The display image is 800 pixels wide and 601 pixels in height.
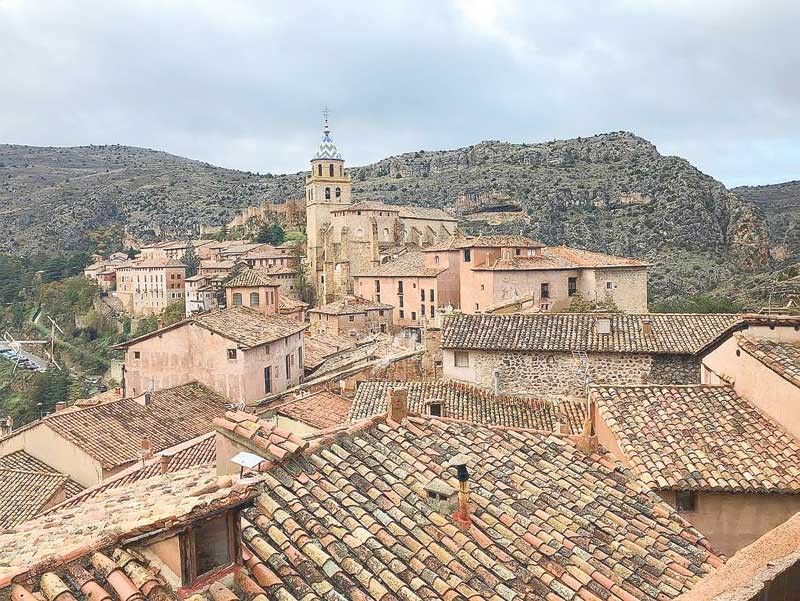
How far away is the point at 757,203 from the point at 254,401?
88635 mm

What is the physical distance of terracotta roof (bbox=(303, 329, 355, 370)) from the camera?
98.7 feet

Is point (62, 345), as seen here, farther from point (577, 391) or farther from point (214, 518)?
point (214, 518)

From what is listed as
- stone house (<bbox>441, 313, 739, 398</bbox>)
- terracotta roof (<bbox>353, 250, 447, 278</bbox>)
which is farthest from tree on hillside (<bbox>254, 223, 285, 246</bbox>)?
stone house (<bbox>441, 313, 739, 398</bbox>)

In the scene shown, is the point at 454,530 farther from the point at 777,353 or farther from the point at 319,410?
the point at 319,410

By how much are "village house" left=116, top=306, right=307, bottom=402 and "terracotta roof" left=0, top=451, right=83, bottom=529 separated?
A: 6.62 metres

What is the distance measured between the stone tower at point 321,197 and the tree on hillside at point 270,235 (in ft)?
76.6

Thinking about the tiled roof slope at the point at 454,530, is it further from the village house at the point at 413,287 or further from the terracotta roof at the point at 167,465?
the village house at the point at 413,287

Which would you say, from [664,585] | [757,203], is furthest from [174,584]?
[757,203]

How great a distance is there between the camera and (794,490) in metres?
7.38

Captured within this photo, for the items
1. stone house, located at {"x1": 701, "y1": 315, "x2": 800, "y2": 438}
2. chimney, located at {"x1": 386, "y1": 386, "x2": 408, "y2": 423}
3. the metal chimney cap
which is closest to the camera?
the metal chimney cap

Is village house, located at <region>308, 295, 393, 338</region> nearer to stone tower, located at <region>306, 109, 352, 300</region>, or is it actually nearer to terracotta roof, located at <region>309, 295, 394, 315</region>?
terracotta roof, located at <region>309, 295, 394, 315</region>

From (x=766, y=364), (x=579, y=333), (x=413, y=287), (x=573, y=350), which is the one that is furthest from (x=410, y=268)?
A: (x=766, y=364)

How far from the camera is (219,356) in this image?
23156 mm

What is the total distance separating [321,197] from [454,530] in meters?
70.1
